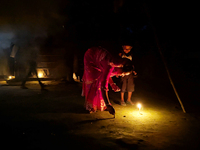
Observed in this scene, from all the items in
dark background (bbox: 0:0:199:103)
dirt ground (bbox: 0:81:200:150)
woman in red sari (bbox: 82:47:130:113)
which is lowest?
dirt ground (bbox: 0:81:200:150)

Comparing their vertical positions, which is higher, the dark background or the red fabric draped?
the dark background

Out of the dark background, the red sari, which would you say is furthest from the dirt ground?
the dark background

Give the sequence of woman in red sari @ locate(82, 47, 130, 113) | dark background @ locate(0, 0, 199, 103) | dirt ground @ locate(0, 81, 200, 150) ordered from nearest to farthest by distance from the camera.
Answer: dirt ground @ locate(0, 81, 200, 150)
woman in red sari @ locate(82, 47, 130, 113)
dark background @ locate(0, 0, 199, 103)

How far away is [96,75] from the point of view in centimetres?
544

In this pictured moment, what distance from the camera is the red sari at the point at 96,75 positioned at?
5.18 m

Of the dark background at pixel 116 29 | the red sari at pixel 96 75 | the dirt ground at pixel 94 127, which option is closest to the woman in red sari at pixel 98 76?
the red sari at pixel 96 75

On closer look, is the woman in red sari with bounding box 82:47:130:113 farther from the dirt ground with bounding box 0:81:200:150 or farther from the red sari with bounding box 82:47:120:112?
the dirt ground with bounding box 0:81:200:150

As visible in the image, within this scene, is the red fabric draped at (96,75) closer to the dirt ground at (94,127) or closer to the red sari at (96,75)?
the red sari at (96,75)

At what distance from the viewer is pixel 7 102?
6.74 m

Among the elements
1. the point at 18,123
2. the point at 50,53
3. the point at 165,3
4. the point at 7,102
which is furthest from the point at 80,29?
the point at 18,123

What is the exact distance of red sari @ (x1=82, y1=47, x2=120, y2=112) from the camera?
518 cm

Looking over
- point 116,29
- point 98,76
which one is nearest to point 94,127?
point 98,76

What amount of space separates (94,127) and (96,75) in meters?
1.47

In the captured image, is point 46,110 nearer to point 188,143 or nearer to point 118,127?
point 118,127
